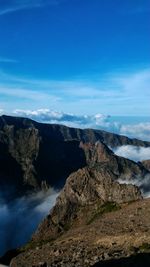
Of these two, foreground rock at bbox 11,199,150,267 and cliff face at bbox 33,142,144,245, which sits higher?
foreground rock at bbox 11,199,150,267

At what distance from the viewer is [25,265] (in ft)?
130

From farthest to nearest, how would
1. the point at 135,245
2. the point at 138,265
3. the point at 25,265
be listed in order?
1. the point at 25,265
2. the point at 135,245
3. the point at 138,265

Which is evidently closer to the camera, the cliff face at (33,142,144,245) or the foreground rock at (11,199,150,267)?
the foreground rock at (11,199,150,267)

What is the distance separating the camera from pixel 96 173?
14888cm

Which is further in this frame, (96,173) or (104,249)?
(96,173)

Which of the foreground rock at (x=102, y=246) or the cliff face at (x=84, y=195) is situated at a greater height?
the foreground rock at (x=102, y=246)

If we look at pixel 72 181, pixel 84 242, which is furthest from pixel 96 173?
pixel 84 242

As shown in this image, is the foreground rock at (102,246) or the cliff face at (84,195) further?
the cliff face at (84,195)

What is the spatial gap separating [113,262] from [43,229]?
275ft

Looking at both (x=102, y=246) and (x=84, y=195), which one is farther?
(x=84, y=195)

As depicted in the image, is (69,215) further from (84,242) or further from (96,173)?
(84,242)

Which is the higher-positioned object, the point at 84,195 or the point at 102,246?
the point at 102,246

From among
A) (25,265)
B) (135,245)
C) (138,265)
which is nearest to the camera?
(138,265)

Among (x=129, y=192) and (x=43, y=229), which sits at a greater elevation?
(x=129, y=192)
